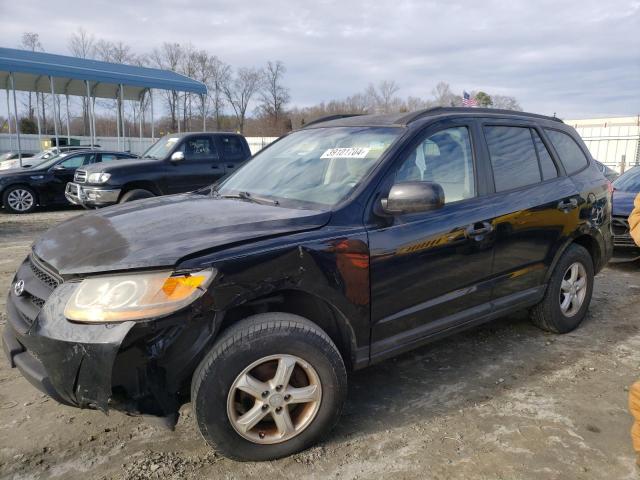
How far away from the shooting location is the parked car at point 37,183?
10.8 meters

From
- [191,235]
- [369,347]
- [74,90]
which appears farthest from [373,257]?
[74,90]

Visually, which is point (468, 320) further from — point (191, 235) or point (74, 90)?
point (74, 90)

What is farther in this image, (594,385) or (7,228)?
(7,228)

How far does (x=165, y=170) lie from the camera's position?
8.96 m

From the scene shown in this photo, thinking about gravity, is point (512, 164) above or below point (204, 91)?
below

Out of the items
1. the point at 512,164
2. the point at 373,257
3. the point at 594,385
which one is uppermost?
the point at 512,164

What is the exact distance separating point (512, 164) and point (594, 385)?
1.60m

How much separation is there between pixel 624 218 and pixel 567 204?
135 inches

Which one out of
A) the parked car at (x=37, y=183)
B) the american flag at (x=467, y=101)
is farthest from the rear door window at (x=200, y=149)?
the american flag at (x=467, y=101)

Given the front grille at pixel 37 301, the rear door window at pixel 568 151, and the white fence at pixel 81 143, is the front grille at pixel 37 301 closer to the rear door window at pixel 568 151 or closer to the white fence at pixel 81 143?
the rear door window at pixel 568 151

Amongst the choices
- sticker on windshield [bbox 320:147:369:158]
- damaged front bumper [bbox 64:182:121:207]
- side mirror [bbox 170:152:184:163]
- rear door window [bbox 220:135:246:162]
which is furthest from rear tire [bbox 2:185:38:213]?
sticker on windshield [bbox 320:147:369:158]

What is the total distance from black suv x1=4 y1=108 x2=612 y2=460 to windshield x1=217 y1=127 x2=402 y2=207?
14mm

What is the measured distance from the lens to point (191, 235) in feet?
7.63

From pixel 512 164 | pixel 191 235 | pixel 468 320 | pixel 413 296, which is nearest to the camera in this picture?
pixel 191 235
